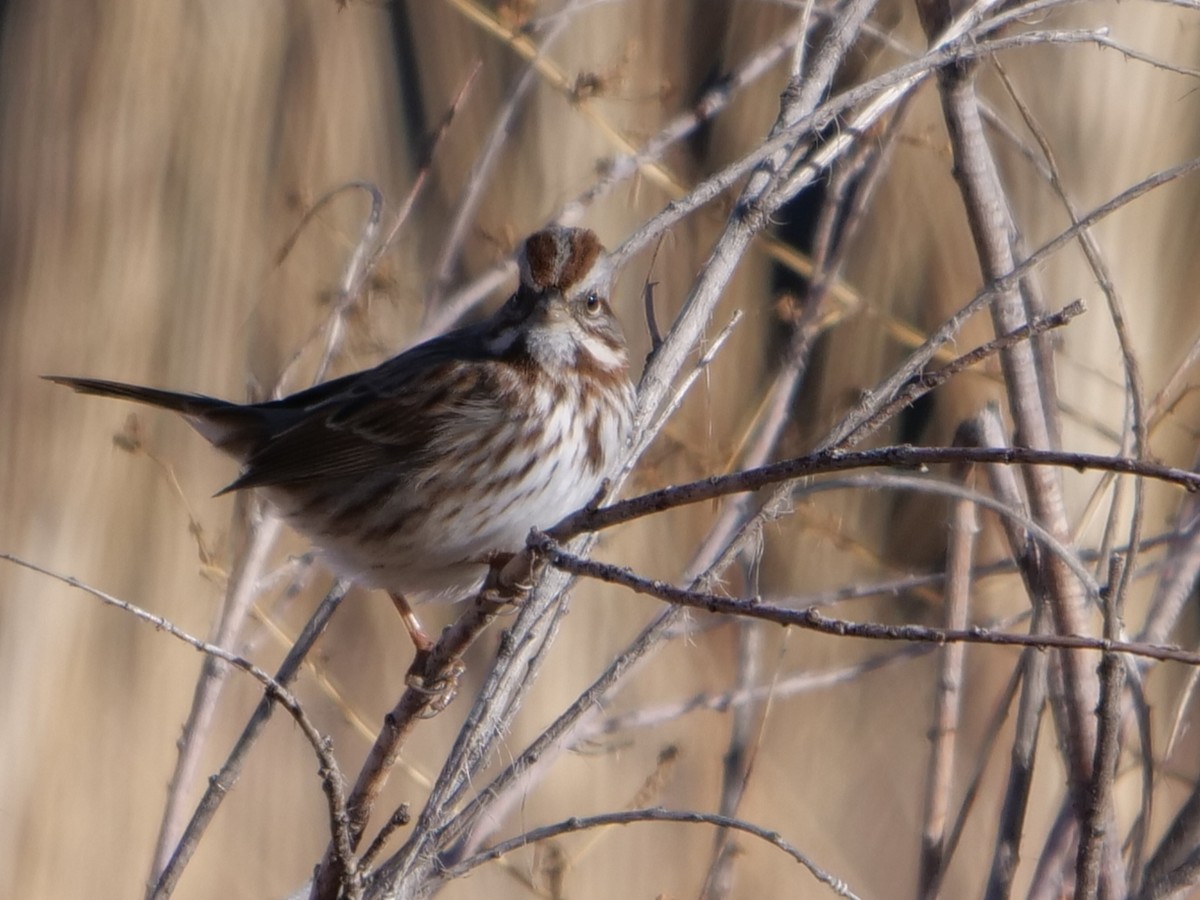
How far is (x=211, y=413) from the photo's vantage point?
9.73ft

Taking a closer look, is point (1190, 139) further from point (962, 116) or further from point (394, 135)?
point (394, 135)

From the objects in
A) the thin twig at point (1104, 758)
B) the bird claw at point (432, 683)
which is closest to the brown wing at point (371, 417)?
the bird claw at point (432, 683)

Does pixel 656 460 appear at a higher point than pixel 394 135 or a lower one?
lower

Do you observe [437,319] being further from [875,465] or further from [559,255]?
[875,465]

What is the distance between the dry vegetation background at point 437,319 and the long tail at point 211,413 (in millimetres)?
112

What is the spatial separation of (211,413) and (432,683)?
122 cm

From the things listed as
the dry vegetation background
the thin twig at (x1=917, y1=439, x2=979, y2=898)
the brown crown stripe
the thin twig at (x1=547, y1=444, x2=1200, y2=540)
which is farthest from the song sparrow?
the thin twig at (x1=547, y1=444, x2=1200, y2=540)

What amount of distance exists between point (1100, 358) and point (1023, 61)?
794 millimetres

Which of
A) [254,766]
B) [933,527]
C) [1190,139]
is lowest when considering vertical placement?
[254,766]

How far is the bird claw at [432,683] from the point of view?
74.0 inches

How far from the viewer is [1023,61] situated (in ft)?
11.6

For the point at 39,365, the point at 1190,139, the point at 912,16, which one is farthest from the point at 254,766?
the point at 1190,139

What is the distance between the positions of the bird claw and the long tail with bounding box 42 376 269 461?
2.10 feet

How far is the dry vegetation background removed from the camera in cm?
302
